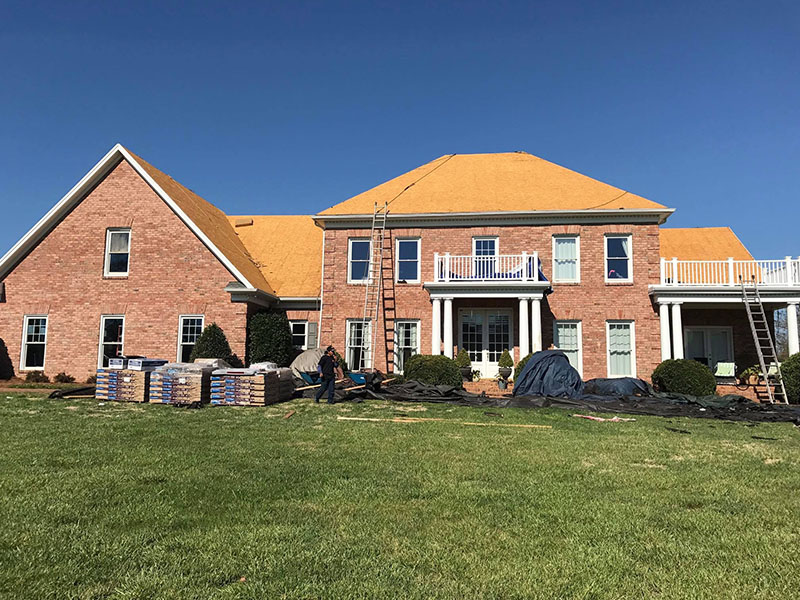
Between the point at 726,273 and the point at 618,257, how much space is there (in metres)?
4.04

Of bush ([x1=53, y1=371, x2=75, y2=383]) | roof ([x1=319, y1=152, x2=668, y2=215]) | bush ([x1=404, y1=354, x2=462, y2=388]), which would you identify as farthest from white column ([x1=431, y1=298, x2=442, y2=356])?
bush ([x1=53, y1=371, x2=75, y2=383])

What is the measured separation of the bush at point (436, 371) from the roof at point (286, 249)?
20.9ft

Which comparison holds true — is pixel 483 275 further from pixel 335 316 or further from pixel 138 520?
pixel 138 520

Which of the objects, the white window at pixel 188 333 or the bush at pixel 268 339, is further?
the white window at pixel 188 333

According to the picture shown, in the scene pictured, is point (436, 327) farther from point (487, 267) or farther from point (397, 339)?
point (487, 267)

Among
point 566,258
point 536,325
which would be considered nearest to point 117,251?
point 536,325

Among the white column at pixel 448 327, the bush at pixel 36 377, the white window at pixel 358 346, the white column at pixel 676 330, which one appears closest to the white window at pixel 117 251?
the bush at pixel 36 377

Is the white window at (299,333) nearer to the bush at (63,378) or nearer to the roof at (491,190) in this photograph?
the roof at (491,190)

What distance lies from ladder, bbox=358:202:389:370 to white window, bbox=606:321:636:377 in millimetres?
8741

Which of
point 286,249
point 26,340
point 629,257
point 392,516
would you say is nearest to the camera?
point 392,516

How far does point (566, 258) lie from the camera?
2112 centimetres

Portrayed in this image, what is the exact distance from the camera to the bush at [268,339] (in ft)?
67.3

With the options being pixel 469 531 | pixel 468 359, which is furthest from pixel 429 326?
pixel 469 531

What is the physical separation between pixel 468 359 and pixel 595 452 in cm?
1147
